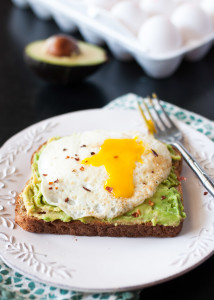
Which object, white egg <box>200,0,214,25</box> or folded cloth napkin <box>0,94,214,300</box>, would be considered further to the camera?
white egg <box>200,0,214,25</box>

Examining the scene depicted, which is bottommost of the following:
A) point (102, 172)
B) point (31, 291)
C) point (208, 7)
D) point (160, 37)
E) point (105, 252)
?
point (31, 291)

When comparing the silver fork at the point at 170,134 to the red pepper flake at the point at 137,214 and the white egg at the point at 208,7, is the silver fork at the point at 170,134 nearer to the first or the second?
the red pepper flake at the point at 137,214

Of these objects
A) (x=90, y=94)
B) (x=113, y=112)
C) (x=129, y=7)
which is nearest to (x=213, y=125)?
(x=113, y=112)

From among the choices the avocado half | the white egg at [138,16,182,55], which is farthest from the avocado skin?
the white egg at [138,16,182,55]

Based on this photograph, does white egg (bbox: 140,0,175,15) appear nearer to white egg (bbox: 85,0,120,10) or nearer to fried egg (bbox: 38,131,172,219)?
white egg (bbox: 85,0,120,10)

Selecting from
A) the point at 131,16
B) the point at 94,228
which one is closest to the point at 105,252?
the point at 94,228

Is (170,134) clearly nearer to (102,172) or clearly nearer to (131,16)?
(102,172)

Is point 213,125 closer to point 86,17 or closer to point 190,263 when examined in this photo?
point 190,263
